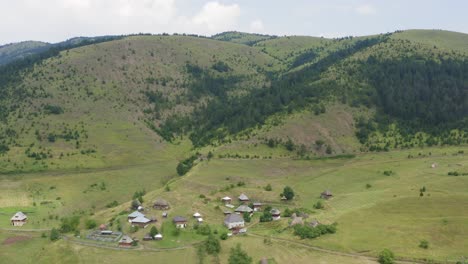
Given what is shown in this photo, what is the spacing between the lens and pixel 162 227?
92625 mm

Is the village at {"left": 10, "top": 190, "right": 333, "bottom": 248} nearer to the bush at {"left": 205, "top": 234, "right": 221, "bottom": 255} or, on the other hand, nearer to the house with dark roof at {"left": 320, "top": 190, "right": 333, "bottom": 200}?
the bush at {"left": 205, "top": 234, "right": 221, "bottom": 255}

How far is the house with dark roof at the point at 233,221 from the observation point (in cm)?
9200

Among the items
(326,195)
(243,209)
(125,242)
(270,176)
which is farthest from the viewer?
(270,176)

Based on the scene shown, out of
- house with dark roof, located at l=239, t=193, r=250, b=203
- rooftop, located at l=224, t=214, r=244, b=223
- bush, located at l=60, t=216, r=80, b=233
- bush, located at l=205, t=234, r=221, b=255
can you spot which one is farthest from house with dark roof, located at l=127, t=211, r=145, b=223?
house with dark roof, located at l=239, t=193, r=250, b=203

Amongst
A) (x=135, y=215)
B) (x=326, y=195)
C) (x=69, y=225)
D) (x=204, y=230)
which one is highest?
(x=135, y=215)

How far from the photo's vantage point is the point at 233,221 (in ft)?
303

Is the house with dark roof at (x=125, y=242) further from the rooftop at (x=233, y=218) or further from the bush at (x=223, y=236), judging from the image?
the rooftop at (x=233, y=218)

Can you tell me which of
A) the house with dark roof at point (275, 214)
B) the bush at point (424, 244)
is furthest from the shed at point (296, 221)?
the bush at point (424, 244)

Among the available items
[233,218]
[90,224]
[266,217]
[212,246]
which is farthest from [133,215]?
[266,217]

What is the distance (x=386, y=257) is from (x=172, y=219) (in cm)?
4261

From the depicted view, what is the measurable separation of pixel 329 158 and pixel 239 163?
105ft

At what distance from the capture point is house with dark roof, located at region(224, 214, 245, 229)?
302ft

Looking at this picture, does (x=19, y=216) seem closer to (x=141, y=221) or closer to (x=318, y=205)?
(x=141, y=221)

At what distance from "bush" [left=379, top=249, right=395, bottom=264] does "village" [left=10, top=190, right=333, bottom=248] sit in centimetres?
1598
